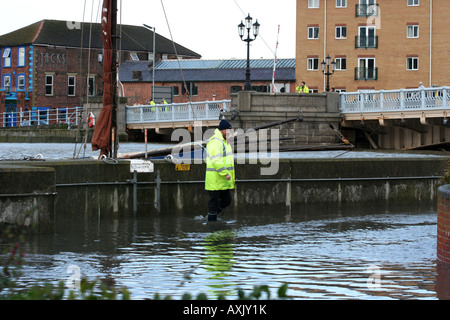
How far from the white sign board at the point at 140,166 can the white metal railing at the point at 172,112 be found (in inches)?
1111

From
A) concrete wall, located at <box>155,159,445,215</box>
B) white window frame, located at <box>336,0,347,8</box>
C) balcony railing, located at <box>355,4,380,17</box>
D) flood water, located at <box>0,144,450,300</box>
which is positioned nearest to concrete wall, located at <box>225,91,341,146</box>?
concrete wall, located at <box>155,159,445,215</box>

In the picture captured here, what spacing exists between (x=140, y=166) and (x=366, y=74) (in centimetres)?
4873

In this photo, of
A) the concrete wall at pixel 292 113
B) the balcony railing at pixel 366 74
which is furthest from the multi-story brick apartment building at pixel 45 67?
the concrete wall at pixel 292 113

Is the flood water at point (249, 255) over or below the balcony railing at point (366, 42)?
below

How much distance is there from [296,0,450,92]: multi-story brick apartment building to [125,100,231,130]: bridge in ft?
57.7

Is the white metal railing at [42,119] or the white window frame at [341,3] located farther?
the white window frame at [341,3]

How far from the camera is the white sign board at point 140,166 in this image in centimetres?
1362

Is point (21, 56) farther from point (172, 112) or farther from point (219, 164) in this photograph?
point (219, 164)

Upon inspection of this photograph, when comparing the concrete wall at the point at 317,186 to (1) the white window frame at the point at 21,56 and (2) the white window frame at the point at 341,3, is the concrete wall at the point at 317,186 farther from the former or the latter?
(1) the white window frame at the point at 21,56

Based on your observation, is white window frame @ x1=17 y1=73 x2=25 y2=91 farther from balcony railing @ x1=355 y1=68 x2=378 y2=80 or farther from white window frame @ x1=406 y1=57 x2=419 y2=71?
white window frame @ x1=406 y1=57 x2=419 y2=71

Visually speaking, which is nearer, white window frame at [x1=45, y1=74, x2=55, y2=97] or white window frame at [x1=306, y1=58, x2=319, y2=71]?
white window frame at [x1=306, y1=58, x2=319, y2=71]

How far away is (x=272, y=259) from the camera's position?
29.8 feet

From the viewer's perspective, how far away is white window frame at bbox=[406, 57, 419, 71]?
58750 mm

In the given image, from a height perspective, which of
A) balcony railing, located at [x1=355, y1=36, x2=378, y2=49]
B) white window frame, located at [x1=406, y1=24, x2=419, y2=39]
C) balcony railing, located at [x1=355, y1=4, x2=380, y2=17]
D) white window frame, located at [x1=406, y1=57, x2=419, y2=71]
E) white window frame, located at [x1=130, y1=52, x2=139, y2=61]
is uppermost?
balcony railing, located at [x1=355, y1=4, x2=380, y2=17]
